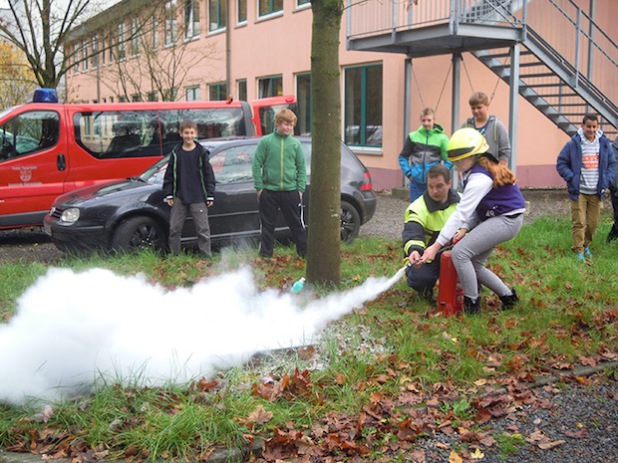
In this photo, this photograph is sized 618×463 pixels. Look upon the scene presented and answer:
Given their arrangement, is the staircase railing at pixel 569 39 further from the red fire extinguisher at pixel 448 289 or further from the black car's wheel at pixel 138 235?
the red fire extinguisher at pixel 448 289

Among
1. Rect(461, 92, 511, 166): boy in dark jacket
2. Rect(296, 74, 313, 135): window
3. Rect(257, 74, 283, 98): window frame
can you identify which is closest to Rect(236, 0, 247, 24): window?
Rect(257, 74, 283, 98): window frame

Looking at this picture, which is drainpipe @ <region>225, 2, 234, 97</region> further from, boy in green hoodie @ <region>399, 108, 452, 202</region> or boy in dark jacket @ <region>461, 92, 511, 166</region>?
boy in dark jacket @ <region>461, 92, 511, 166</region>

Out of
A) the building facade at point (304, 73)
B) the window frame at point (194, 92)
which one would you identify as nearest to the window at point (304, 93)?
the building facade at point (304, 73)

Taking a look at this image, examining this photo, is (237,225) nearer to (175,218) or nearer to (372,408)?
(175,218)

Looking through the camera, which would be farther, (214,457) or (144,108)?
(144,108)

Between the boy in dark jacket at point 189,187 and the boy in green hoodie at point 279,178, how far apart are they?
711mm

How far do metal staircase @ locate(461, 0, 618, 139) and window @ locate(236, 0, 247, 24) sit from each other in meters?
11.2

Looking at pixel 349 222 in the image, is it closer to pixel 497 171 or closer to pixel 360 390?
pixel 497 171

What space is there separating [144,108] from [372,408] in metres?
9.19

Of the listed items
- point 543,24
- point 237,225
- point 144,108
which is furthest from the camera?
point 543,24

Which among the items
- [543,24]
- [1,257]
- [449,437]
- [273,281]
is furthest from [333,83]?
[543,24]

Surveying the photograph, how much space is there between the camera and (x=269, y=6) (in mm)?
24766

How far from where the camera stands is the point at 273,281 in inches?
314

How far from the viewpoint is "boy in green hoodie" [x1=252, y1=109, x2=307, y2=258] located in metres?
9.00
